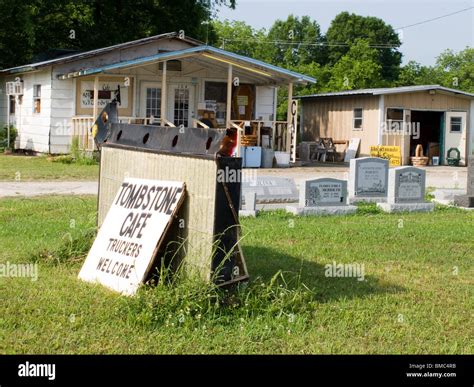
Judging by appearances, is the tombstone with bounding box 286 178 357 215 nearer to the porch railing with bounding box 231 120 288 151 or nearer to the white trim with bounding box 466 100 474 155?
the porch railing with bounding box 231 120 288 151

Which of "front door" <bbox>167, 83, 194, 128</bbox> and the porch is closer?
the porch

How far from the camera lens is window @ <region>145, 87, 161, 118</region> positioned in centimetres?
2609

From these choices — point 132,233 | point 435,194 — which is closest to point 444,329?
point 132,233

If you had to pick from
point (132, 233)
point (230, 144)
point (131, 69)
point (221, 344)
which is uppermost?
point (131, 69)

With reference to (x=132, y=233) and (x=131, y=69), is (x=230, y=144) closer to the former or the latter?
(x=132, y=233)

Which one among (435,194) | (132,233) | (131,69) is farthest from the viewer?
(131,69)

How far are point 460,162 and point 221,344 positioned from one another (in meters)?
28.0

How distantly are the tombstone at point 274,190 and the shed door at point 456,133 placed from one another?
19.3 m

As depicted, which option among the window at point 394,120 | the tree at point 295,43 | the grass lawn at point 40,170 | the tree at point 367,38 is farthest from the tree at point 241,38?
the grass lawn at point 40,170

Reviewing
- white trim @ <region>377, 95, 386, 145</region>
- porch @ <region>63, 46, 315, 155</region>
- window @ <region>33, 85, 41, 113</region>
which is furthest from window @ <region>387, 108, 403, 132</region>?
window @ <region>33, 85, 41, 113</region>

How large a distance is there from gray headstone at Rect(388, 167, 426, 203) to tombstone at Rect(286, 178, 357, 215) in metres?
1.17

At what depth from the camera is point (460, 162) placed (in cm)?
3181

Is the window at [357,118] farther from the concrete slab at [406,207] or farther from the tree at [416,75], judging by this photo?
the tree at [416,75]

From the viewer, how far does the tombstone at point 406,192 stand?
45.3 ft
